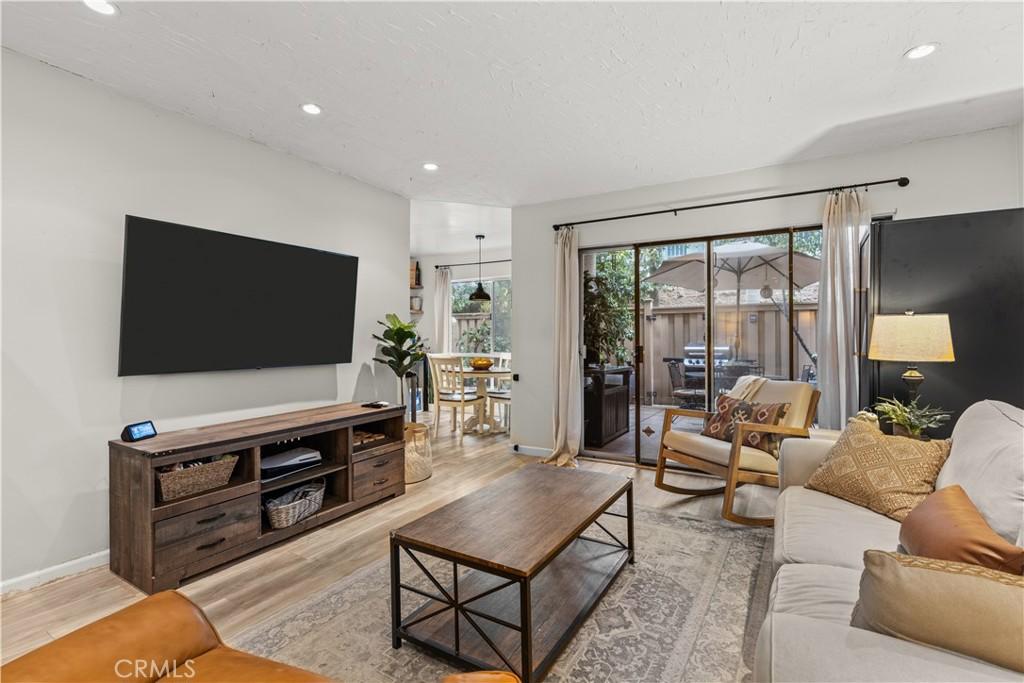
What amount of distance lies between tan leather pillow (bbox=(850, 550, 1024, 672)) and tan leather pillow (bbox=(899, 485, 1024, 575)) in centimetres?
16

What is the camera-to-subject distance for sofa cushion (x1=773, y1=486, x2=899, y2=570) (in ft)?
5.37

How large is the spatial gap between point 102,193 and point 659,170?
12.4 ft

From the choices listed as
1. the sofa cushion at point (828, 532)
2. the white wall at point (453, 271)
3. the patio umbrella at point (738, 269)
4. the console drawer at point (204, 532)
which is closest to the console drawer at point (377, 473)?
the console drawer at point (204, 532)

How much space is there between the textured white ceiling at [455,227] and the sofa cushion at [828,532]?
162 inches

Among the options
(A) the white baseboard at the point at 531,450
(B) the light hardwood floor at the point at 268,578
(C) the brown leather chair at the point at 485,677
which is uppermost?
(C) the brown leather chair at the point at 485,677

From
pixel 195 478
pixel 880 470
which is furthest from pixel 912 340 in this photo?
pixel 195 478

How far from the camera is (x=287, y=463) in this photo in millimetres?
2855

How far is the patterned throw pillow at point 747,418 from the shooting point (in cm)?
308

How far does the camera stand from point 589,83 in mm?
2539

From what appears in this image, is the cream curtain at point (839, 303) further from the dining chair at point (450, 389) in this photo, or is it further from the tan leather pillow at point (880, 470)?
the dining chair at point (450, 389)

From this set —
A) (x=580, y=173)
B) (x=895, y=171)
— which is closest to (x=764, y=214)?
(x=895, y=171)

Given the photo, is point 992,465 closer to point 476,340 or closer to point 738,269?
point 738,269

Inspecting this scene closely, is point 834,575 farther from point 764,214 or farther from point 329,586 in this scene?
point 764,214

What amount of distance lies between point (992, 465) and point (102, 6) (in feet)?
12.3
